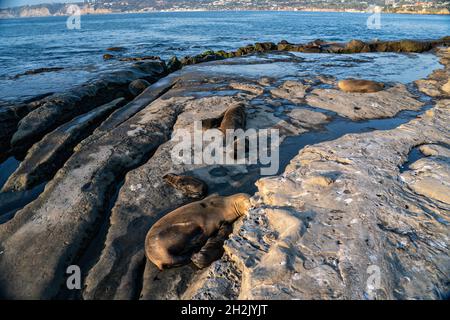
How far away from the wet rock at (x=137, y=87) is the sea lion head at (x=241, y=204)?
27.7 ft

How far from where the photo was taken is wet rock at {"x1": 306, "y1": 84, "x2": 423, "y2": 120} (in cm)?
891

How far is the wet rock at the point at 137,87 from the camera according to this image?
12122 millimetres

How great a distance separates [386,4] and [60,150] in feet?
539

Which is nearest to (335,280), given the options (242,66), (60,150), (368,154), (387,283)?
(387,283)

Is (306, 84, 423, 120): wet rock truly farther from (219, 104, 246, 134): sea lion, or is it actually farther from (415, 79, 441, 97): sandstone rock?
(219, 104, 246, 134): sea lion

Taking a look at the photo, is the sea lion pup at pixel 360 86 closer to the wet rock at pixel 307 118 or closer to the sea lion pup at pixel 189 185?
the wet rock at pixel 307 118

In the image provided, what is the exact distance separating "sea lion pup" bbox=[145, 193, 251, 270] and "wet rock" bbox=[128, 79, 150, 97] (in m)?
8.42

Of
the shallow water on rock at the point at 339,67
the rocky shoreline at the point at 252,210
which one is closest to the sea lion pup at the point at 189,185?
the rocky shoreline at the point at 252,210

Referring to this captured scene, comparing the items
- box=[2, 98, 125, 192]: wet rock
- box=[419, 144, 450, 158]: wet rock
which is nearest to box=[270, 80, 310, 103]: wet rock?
box=[419, 144, 450, 158]: wet rock

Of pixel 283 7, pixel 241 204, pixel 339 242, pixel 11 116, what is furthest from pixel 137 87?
pixel 283 7

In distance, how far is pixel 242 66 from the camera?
15516mm

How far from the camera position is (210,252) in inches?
165

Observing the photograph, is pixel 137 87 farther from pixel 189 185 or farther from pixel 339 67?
pixel 339 67

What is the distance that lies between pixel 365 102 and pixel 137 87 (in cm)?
818
